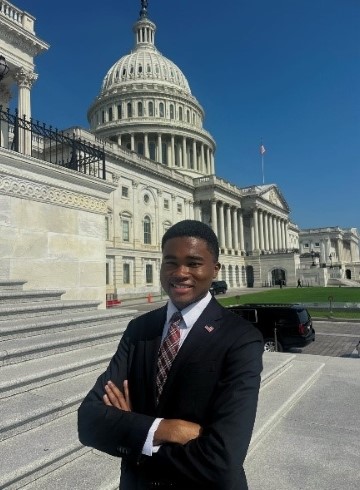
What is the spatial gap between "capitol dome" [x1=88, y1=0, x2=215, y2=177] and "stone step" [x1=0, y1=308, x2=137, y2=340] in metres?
69.1

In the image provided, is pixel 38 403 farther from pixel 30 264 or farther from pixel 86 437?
pixel 30 264

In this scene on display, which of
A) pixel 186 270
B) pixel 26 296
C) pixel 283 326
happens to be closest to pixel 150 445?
pixel 186 270

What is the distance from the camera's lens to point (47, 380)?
5.09 m

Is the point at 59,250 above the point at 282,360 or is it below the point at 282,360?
above

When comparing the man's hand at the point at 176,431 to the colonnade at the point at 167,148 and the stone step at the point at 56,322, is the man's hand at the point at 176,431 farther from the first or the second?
the colonnade at the point at 167,148

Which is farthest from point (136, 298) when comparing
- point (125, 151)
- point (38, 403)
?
point (38, 403)

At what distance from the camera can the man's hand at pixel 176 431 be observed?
1769mm

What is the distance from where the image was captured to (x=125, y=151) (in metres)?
53.7

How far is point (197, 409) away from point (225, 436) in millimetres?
→ 203

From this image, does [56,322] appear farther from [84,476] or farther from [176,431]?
[176,431]

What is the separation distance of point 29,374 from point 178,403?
146 inches

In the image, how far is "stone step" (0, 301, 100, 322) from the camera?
23.2 feet

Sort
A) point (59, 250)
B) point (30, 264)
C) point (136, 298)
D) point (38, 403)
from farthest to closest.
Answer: point (136, 298) → point (59, 250) → point (30, 264) → point (38, 403)

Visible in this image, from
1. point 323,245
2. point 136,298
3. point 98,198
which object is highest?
point 323,245
